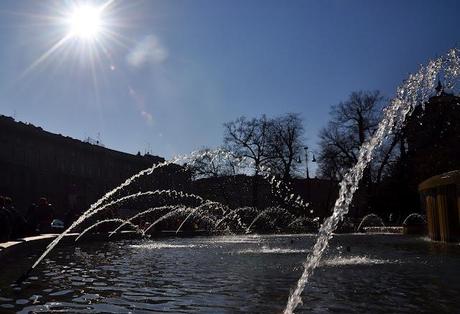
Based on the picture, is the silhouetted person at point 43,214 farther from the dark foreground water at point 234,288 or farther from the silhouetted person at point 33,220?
the dark foreground water at point 234,288

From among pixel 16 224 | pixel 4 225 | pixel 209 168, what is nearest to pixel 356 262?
pixel 4 225

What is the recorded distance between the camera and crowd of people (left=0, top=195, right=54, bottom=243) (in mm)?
11453

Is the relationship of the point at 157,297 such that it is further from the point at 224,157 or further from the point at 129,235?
the point at 224,157

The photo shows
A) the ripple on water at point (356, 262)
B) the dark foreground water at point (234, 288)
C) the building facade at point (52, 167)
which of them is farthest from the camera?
the building facade at point (52, 167)

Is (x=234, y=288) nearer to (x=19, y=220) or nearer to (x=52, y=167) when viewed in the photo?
(x=19, y=220)

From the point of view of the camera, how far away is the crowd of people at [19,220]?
1145 cm

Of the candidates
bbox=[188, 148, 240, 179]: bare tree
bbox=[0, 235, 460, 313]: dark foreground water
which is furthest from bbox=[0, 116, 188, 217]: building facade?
bbox=[0, 235, 460, 313]: dark foreground water

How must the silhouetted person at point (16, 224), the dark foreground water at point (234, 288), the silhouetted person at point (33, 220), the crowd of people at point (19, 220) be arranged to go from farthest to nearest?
the silhouetted person at point (33, 220) → the silhouetted person at point (16, 224) → the crowd of people at point (19, 220) → the dark foreground water at point (234, 288)

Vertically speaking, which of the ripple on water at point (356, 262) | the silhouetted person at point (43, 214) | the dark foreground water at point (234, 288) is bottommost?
the dark foreground water at point (234, 288)

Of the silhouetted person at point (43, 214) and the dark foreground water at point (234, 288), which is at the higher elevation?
the silhouetted person at point (43, 214)

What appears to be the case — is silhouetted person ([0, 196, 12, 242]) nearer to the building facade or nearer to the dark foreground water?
the dark foreground water

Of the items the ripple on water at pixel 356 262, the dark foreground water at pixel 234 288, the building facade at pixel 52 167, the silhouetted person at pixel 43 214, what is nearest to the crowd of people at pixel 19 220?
the silhouetted person at pixel 43 214

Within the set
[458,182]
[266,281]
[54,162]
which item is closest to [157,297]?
[266,281]

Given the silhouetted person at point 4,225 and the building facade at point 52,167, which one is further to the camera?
the building facade at point 52,167
